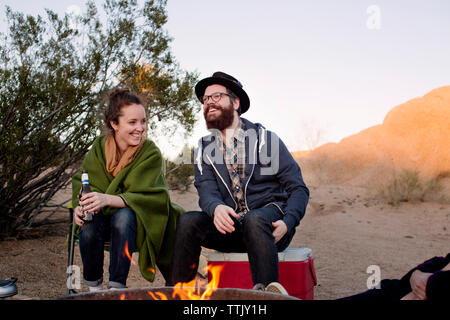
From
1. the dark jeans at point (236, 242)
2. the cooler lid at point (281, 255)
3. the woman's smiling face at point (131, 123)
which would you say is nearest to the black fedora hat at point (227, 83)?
the woman's smiling face at point (131, 123)

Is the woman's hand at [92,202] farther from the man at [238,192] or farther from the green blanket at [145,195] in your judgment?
the man at [238,192]

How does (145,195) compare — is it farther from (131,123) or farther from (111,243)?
(131,123)

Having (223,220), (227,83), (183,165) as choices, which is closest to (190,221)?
(223,220)

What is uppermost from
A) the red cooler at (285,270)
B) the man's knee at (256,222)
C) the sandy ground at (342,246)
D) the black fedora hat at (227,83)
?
the black fedora hat at (227,83)

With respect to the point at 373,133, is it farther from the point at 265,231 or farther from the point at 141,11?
the point at 265,231

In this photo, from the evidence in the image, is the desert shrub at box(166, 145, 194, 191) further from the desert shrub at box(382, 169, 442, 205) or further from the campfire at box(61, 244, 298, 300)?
the desert shrub at box(382, 169, 442, 205)

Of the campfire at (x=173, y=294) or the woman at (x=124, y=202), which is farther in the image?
the woman at (x=124, y=202)

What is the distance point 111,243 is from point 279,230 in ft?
3.31

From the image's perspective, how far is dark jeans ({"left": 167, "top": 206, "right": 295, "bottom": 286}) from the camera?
2.09m

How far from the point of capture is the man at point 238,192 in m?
2.20

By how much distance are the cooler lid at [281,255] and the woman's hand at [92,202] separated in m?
0.75

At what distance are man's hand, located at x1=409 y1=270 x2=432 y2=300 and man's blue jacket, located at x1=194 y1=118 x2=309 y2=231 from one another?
2.99 ft
